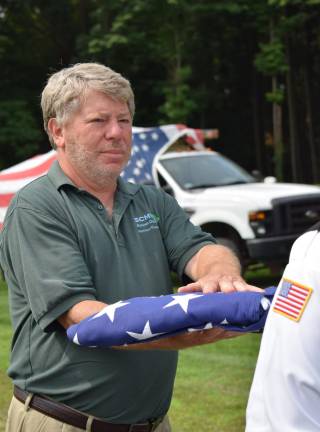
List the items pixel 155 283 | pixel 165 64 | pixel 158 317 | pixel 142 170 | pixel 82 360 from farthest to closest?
1. pixel 165 64
2. pixel 142 170
3. pixel 155 283
4. pixel 82 360
5. pixel 158 317

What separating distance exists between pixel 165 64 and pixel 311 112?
645 centimetres

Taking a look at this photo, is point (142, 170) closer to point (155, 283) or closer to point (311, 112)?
point (155, 283)

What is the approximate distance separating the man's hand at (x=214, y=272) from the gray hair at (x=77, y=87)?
54 centimetres

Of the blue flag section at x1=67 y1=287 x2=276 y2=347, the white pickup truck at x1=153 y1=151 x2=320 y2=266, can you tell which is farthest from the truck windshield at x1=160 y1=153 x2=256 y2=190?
the blue flag section at x1=67 y1=287 x2=276 y2=347

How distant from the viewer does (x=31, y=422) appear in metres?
2.57

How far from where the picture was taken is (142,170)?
12.8 metres

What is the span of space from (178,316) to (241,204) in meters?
9.52

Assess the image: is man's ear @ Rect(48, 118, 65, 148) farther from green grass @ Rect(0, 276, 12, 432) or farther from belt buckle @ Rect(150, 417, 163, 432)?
green grass @ Rect(0, 276, 12, 432)

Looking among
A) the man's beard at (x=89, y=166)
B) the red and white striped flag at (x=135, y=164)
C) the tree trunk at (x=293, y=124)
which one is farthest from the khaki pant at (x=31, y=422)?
the tree trunk at (x=293, y=124)

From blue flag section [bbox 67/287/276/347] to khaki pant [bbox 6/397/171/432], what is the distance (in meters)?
0.51

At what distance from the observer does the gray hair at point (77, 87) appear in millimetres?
2523

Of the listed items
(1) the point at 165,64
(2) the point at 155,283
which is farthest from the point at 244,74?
(2) the point at 155,283

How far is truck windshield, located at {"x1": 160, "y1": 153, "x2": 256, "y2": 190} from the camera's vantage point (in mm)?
12383

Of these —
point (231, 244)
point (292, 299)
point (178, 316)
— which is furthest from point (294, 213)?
point (292, 299)
